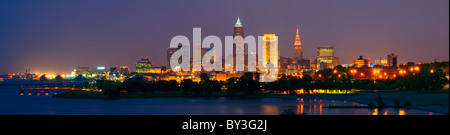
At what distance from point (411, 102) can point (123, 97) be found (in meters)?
36.4

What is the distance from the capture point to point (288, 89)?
61.7 m

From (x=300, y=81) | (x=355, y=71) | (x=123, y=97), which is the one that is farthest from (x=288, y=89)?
(x=355, y=71)
